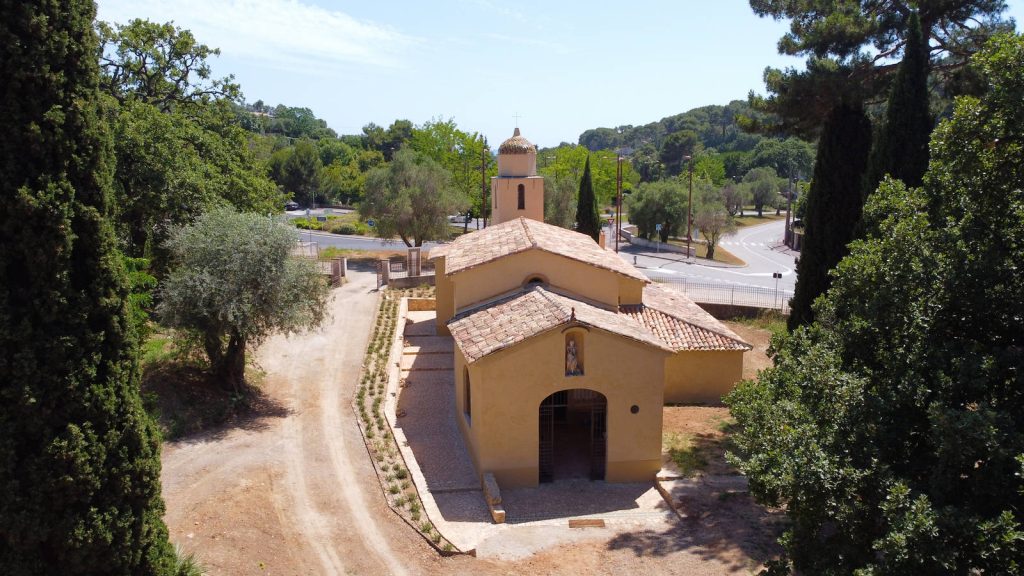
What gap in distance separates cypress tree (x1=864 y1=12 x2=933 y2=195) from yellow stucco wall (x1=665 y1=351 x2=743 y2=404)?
7.12 meters

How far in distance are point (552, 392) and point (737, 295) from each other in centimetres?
2122

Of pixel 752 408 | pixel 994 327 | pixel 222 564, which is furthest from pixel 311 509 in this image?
pixel 994 327

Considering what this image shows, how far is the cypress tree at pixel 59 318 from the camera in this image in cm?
873

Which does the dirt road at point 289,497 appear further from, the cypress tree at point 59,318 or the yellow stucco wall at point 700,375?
the yellow stucco wall at point 700,375

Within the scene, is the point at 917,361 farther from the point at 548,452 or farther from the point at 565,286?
the point at 565,286

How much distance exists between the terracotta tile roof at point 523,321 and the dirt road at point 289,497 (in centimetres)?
379

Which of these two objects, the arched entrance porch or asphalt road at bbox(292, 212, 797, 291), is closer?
the arched entrance porch

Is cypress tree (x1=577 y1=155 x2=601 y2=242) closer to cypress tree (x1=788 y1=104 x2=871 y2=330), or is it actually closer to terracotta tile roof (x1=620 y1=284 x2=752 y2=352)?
terracotta tile roof (x1=620 y1=284 x2=752 y2=352)

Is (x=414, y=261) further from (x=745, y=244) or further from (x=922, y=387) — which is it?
(x=745, y=244)

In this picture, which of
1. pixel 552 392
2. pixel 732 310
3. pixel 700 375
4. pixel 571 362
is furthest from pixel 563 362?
pixel 732 310

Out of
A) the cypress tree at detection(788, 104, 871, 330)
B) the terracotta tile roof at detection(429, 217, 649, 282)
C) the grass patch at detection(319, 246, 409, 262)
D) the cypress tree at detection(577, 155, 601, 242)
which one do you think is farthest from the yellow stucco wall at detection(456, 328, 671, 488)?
the grass patch at detection(319, 246, 409, 262)

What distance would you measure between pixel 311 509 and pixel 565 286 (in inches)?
366

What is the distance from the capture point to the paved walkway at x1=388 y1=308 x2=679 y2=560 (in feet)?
45.8

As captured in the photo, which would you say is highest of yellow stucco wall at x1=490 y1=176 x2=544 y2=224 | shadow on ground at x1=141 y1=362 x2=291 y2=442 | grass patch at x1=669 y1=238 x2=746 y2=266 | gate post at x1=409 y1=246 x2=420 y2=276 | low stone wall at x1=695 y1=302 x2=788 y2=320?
yellow stucco wall at x1=490 y1=176 x2=544 y2=224
